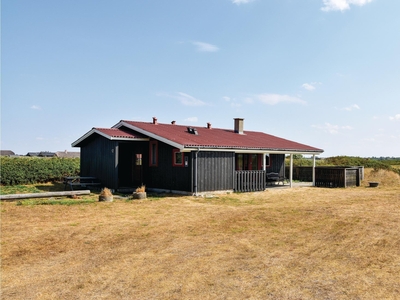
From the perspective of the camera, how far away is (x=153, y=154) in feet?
66.6

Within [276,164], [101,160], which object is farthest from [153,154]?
[276,164]

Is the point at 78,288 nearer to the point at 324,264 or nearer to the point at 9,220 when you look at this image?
the point at 324,264

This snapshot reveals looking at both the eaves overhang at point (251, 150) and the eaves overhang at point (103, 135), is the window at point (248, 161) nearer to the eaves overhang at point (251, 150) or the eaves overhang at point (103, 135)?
the eaves overhang at point (251, 150)

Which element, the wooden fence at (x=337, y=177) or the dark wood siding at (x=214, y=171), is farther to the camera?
the wooden fence at (x=337, y=177)

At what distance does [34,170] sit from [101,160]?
736 cm

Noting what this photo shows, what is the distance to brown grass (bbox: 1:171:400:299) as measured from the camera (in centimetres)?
561

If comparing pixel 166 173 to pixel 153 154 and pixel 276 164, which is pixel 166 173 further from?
pixel 276 164

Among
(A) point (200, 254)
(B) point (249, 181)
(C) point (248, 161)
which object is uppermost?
(C) point (248, 161)

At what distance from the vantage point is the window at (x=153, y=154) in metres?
20.0

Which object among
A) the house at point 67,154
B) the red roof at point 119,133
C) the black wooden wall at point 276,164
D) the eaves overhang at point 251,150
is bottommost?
the black wooden wall at point 276,164

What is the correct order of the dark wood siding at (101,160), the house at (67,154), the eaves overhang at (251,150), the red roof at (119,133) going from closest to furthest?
the eaves overhang at (251,150) < the red roof at (119,133) < the dark wood siding at (101,160) < the house at (67,154)

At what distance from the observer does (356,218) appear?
11695 millimetres

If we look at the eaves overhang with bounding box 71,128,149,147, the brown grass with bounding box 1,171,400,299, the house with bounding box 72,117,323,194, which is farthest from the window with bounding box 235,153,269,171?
the brown grass with bounding box 1,171,400,299

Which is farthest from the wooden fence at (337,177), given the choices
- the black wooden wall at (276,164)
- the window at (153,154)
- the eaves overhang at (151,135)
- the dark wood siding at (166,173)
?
the eaves overhang at (151,135)
